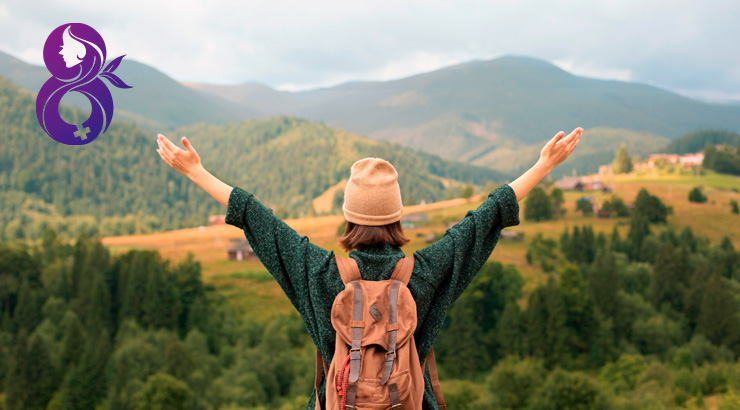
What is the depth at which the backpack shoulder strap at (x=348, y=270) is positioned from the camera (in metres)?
2.29

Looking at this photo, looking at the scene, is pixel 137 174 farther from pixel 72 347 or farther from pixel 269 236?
pixel 269 236

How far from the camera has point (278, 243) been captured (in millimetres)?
2404

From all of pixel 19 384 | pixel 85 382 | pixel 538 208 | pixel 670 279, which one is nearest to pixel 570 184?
pixel 538 208

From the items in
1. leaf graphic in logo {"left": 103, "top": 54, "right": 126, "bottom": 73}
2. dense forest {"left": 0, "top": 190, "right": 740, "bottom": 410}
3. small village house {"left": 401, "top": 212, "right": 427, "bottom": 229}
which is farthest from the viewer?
small village house {"left": 401, "top": 212, "right": 427, "bottom": 229}

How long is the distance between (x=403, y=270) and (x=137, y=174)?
6639 inches

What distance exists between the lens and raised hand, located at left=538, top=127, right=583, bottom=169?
2535 millimetres

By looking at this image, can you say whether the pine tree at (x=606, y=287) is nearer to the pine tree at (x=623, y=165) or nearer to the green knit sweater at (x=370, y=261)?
the pine tree at (x=623, y=165)

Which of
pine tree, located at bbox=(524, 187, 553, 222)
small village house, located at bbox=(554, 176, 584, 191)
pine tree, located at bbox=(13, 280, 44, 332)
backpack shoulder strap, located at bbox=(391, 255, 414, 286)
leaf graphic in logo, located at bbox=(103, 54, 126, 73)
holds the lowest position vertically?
pine tree, located at bbox=(13, 280, 44, 332)

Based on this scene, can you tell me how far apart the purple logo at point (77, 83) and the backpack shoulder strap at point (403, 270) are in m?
1.56

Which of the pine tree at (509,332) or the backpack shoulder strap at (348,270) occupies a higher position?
the backpack shoulder strap at (348,270)

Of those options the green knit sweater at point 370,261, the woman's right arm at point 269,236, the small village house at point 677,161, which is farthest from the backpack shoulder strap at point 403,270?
the small village house at point 677,161

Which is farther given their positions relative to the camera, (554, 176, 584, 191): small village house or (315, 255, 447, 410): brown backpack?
(554, 176, 584, 191): small village house

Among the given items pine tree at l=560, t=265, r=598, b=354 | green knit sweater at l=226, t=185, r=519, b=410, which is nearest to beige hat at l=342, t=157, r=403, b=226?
green knit sweater at l=226, t=185, r=519, b=410

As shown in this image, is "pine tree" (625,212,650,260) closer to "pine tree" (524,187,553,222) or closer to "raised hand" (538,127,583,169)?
"pine tree" (524,187,553,222)
